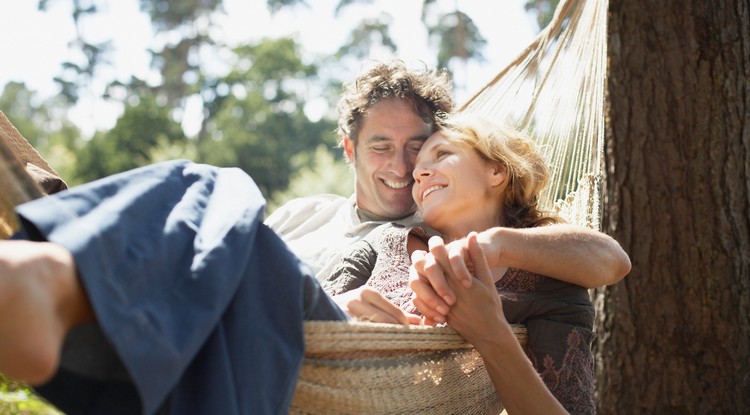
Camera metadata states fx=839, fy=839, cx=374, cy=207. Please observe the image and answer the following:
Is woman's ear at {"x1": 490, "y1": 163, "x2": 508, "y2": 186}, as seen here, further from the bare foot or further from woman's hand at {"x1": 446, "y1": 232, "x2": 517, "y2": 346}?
the bare foot

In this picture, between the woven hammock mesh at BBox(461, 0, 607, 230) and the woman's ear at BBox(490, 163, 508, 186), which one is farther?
the woven hammock mesh at BBox(461, 0, 607, 230)

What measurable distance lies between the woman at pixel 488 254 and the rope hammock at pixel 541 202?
0.21ft

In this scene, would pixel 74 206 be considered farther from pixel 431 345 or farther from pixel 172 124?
pixel 172 124

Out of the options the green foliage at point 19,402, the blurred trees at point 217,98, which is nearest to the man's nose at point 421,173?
the green foliage at point 19,402

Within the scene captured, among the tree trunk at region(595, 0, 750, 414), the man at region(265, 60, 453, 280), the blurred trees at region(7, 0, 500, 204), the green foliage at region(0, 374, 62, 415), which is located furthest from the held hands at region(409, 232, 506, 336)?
the blurred trees at region(7, 0, 500, 204)

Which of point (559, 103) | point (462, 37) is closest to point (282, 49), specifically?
point (462, 37)

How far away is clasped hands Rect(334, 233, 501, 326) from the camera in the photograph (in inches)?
53.8

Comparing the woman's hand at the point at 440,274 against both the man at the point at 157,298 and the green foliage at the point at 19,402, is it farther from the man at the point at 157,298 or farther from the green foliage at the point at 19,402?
the green foliage at the point at 19,402

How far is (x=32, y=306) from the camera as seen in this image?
0.84 metres

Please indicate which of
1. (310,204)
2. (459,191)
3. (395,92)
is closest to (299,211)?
(310,204)

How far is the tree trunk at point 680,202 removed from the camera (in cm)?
232

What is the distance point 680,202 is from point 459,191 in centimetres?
92

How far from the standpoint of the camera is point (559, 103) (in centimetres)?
238

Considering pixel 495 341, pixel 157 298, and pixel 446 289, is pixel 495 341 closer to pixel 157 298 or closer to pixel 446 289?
pixel 446 289
